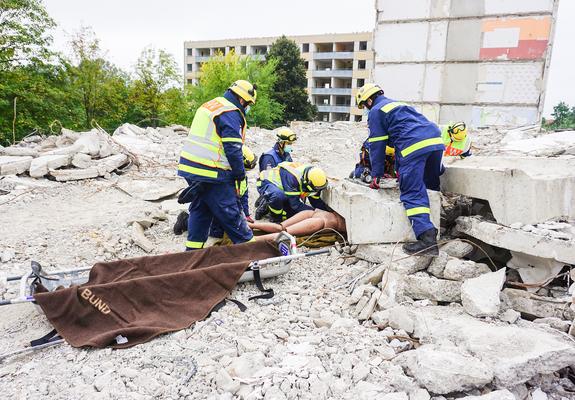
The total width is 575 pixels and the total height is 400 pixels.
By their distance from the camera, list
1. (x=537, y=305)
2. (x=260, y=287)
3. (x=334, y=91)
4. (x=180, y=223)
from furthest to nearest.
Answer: (x=334, y=91)
(x=180, y=223)
(x=260, y=287)
(x=537, y=305)

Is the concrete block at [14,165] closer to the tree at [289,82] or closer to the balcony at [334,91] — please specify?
the tree at [289,82]

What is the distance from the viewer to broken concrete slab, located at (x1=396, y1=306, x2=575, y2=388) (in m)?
2.03

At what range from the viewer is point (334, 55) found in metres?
33.7

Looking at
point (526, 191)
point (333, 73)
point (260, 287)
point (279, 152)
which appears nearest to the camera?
point (526, 191)

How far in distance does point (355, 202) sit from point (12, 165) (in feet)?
20.1

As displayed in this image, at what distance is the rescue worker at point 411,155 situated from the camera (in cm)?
333

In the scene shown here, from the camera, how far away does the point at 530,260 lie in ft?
9.75

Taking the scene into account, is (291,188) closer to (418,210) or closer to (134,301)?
(418,210)

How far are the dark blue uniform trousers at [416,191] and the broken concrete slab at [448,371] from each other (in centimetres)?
141

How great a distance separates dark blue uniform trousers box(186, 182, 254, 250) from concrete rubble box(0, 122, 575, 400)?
65cm

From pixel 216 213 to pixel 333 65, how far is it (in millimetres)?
32708

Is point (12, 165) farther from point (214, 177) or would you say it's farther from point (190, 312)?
point (190, 312)

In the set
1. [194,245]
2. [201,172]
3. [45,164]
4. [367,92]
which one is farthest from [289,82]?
[201,172]

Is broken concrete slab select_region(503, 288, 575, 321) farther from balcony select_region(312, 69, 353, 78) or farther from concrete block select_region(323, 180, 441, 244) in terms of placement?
balcony select_region(312, 69, 353, 78)
